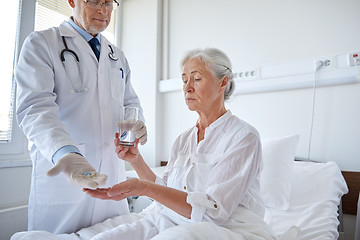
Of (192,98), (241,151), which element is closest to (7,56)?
(192,98)

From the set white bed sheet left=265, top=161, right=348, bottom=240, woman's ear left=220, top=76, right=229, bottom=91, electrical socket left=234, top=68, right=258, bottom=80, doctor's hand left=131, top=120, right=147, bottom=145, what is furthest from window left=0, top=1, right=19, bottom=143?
white bed sheet left=265, top=161, right=348, bottom=240

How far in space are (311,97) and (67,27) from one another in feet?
5.47

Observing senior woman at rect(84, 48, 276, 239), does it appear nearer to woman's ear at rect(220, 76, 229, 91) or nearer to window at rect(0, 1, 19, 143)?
woman's ear at rect(220, 76, 229, 91)

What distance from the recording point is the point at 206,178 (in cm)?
106

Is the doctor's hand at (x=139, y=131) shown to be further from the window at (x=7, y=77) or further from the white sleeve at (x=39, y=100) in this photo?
the window at (x=7, y=77)

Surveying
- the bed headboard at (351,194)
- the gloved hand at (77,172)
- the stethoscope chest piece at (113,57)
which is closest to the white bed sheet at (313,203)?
the bed headboard at (351,194)

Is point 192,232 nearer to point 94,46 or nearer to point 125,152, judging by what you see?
point 125,152

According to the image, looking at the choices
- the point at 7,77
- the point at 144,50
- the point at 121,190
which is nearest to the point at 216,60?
the point at 121,190

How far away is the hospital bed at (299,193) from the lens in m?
1.27

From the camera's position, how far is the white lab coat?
3.24 ft

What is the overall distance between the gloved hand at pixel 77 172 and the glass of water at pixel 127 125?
31 centimetres

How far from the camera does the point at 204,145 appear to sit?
3.72ft

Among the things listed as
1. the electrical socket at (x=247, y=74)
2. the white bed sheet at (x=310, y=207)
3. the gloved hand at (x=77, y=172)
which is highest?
the electrical socket at (x=247, y=74)

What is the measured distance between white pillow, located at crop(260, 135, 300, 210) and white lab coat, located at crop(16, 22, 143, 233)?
2.83 feet
